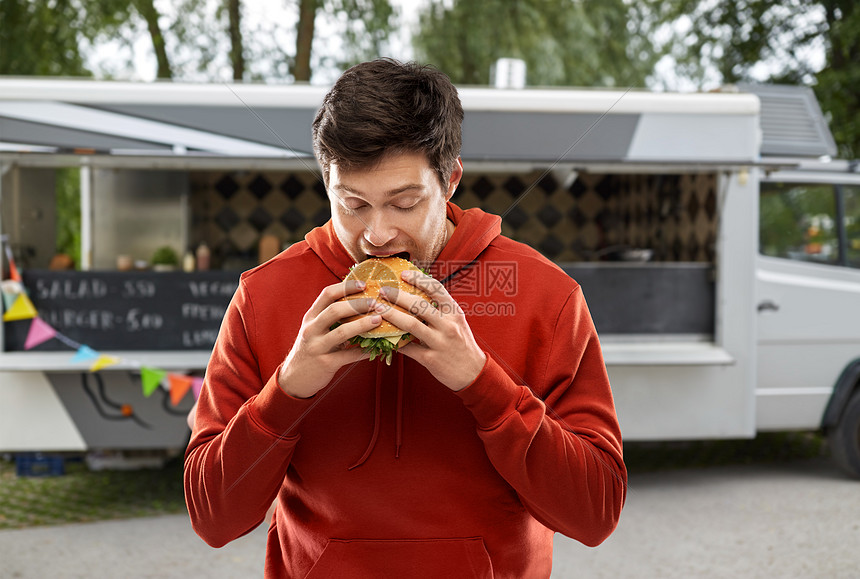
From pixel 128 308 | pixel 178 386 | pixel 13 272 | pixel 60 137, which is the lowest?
pixel 178 386

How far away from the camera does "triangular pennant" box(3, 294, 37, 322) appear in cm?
514

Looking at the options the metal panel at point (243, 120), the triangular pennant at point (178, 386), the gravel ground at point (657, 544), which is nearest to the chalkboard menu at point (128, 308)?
the triangular pennant at point (178, 386)

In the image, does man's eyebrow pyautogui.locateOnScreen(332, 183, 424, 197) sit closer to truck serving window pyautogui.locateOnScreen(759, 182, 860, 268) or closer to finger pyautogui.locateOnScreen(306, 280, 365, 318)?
finger pyautogui.locateOnScreen(306, 280, 365, 318)

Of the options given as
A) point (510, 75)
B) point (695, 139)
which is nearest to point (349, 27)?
point (510, 75)

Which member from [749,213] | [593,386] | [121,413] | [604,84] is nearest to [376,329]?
[593,386]

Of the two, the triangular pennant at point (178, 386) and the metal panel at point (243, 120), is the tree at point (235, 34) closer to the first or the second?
the metal panel at point (243, 120)

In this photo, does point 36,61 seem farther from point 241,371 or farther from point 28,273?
point 241,371

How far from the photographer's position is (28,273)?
5238mm

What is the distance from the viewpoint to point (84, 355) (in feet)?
16.9

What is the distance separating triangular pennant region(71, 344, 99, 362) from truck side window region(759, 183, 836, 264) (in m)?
5.11

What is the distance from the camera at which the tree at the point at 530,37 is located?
988 centimetres

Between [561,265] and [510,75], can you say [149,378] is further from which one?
[510,75]

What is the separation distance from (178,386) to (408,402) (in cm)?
414

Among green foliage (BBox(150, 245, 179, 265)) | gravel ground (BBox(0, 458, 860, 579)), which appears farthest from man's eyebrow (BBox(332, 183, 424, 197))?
green foliage (BBox(150, 245, 179, 265))
